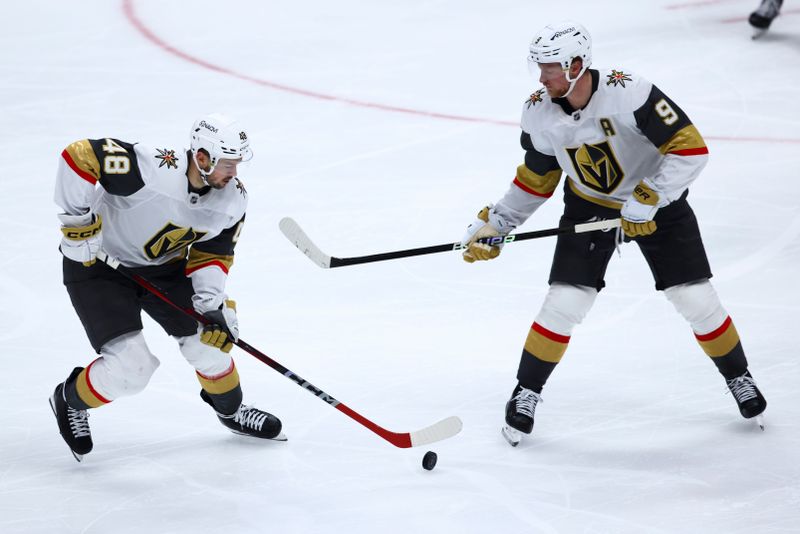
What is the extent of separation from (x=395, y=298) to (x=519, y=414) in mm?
1182

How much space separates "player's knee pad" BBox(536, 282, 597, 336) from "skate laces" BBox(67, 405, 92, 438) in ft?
4.59

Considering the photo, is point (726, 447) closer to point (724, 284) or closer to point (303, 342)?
point (724, 284)

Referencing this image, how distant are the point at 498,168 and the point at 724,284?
5.11 feet

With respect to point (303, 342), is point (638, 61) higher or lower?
lower

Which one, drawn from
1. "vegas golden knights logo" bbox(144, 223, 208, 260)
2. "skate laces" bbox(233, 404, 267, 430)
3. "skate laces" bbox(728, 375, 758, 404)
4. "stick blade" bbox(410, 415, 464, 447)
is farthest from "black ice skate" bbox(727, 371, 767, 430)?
"vegas golden knights logo" bbox(144, 223, 208, 260)

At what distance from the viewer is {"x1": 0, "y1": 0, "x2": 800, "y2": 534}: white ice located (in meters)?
3.27

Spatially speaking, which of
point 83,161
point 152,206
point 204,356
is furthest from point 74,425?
point 83,161

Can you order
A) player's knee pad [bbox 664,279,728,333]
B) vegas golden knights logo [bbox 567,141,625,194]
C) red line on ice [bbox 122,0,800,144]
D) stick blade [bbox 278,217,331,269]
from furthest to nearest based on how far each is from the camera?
red line on ice [bbox 122,0,800,144]
stick blade [bbox 278,217,331,269]
player's knee pad [bbox 664,279,728,333]
vegas golden knights logo [bbox 567,141,625,194]

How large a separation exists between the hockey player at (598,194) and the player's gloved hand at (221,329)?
760 millimetres

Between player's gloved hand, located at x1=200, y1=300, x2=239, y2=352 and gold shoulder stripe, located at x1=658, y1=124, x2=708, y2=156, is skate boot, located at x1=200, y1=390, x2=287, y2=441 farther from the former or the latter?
gold shoulder stripe, located at x1=658, y1=124, x2=708, y2=156

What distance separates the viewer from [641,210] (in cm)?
333

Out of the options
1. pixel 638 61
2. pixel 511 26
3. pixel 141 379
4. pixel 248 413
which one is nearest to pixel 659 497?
pixel 248 413

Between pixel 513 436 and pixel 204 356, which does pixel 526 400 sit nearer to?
pixel 513 436

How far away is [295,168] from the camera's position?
5863mm
